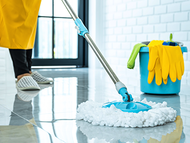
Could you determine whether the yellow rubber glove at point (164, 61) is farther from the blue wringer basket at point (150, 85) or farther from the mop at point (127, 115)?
the mop at point (127, 115)

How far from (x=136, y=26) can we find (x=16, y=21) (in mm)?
2225

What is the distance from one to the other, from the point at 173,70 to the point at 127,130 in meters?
0.84

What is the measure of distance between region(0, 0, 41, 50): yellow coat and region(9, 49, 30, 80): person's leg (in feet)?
0.47

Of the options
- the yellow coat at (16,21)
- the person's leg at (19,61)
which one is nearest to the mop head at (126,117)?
the yellow coat at (16,21)

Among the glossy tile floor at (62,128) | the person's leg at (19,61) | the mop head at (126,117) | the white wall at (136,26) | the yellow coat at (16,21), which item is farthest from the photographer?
the white wall at (136,26)

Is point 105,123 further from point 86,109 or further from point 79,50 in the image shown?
point 79,50

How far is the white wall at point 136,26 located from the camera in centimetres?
283

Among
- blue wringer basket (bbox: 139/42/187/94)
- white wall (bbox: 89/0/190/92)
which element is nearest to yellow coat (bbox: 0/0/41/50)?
blue wringer basket (bbox: 139/42/187/94)

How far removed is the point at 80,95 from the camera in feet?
5.08

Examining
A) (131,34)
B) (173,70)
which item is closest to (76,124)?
(173,70)

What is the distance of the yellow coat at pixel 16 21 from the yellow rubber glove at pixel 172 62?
0.81 meters

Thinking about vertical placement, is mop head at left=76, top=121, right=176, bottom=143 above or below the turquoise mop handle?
below

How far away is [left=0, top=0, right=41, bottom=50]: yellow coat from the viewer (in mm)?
1509

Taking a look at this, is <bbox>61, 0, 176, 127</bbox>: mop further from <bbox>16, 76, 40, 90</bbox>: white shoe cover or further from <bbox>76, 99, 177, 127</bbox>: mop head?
<bbox>16, 76, 40, 90</bbox>: white shoe cover
